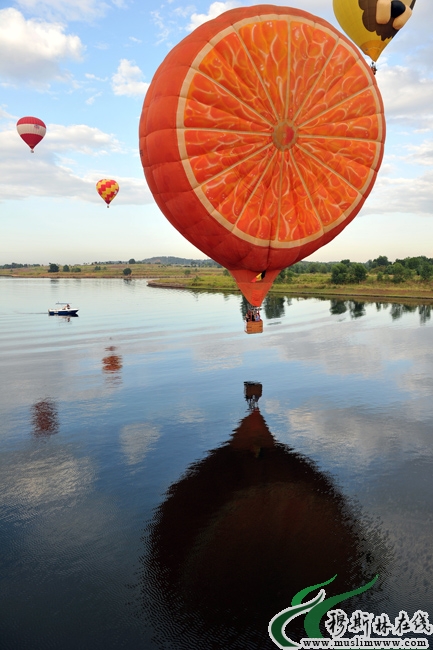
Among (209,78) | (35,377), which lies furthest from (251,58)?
(35,377)

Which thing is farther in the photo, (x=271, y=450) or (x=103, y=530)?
(x=271, y=450)

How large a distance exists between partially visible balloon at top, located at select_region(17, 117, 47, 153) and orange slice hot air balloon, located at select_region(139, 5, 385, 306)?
4048cm

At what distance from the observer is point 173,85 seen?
52.2 feet

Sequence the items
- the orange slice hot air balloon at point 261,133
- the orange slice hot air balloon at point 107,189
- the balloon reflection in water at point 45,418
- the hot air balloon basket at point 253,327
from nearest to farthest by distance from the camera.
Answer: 1. the orange slice hot air balloon at point 261,133
2. the hot air balloon basket at point 253,327
3. the balloon reflection in water at point 45,418
4. the orange slice hot air balloon at point 107,189

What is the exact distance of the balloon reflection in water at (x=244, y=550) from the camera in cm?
1262

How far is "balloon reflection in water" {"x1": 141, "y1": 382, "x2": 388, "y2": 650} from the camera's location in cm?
1262

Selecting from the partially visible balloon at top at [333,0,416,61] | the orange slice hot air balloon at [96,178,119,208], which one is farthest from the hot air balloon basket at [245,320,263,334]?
the orange slice hot air balloon at [96,178,119,208]

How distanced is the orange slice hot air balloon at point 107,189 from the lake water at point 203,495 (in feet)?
95.2

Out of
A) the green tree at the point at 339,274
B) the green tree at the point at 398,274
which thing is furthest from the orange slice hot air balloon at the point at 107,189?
the green tree at the point at 398,274

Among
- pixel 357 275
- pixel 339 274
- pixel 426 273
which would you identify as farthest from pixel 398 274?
pixel 339 274

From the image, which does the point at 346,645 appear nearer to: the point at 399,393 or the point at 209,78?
the point at 209,78

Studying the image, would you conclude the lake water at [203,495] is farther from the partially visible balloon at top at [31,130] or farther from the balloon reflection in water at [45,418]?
the partially visible balloon at top at [31,130]

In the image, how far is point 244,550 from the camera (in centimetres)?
1524

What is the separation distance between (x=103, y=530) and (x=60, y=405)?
1504 cm
